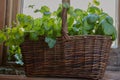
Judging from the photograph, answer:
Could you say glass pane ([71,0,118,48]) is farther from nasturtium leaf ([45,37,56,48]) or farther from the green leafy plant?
nasturtium leaf ([45,37,56,48])

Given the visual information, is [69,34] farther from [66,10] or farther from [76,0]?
[76,0]

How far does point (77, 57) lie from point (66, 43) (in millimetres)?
66

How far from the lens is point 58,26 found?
100cm

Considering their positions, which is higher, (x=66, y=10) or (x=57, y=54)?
(x=66, y=10)

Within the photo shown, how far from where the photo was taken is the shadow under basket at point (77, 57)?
98 centimetres

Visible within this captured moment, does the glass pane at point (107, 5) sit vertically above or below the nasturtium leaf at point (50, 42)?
above

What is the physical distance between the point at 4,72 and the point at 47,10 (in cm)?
34

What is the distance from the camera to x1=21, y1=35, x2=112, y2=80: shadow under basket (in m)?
0.98

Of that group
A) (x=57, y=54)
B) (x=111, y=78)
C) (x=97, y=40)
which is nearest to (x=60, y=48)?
(x=57, y=54)

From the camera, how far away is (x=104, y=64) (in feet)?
3.31

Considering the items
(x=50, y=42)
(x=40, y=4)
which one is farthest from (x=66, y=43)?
(x=40, y=4)

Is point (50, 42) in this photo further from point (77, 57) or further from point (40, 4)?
point (40, 4)

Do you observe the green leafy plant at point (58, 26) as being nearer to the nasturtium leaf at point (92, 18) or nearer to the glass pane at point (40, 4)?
the nasturtium leaf at point (92, 18)

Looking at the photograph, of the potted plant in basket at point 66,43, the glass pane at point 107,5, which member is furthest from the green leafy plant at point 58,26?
the glass pane at point 107,5
